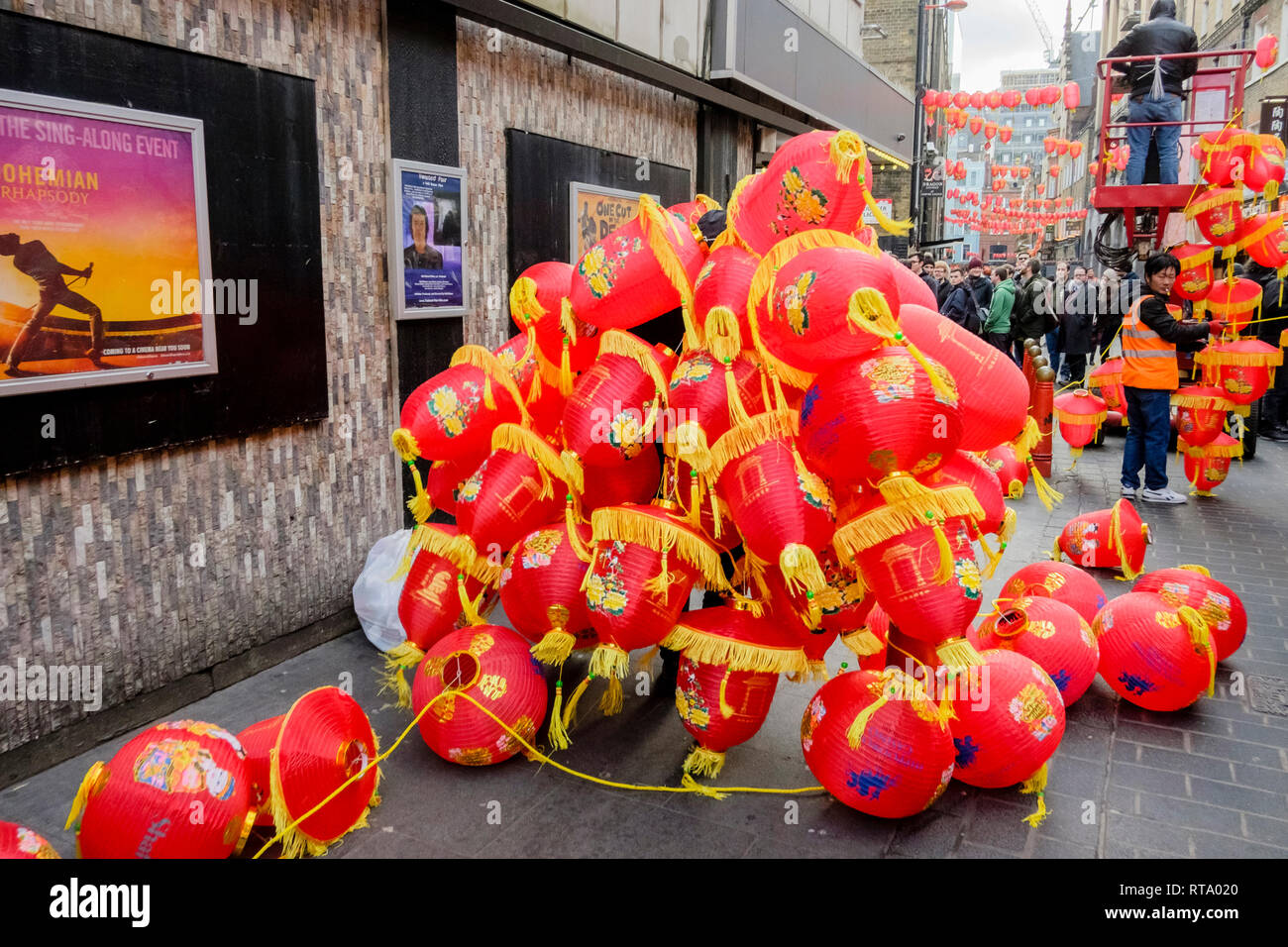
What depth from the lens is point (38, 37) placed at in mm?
3598

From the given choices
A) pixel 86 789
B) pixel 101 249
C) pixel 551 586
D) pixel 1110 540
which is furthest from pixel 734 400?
pixel 1110 540

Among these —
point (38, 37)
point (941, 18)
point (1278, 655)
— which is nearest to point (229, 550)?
point (38, 37)

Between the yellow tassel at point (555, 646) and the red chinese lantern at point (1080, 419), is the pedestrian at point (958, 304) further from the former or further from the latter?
the yellow tassel at point (555, 646)

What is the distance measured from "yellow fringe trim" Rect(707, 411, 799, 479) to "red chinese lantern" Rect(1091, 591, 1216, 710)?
230 centimetres

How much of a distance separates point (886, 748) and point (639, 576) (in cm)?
109

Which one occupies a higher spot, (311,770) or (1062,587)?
(1062,587)

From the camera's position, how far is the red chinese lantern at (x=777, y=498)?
310 centimetres

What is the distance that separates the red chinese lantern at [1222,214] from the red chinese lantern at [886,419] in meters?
6.91

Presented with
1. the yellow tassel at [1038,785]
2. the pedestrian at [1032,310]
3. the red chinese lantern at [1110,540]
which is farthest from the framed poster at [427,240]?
the pedestrian at [1032,310]

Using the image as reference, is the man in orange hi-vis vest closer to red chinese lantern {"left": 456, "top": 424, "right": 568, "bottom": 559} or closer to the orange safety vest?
the orange safety vest

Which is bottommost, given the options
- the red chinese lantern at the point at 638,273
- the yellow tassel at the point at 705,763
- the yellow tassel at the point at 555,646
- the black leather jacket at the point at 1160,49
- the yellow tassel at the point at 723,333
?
the yellow tassel at the point at 705,763

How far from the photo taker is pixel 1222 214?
27.3 feet

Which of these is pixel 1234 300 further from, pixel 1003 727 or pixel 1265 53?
pixel 1003 727

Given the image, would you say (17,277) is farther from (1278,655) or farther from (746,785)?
(1278,655)
